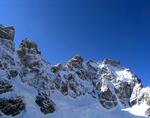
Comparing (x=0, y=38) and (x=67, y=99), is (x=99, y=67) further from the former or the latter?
(x=0, y=38)

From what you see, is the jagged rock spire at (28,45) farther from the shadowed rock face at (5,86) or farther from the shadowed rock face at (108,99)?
the shadowed rock face at (108,99)

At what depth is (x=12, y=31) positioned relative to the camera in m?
112

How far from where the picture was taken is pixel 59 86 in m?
118

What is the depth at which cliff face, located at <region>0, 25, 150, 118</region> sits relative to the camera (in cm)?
8756

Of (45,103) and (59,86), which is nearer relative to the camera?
(45,103)

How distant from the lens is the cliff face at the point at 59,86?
3447 inches

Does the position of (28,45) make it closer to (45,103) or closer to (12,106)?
(45,103)

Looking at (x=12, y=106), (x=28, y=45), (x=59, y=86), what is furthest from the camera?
(x=28, y=45)

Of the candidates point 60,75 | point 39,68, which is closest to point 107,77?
point 60,75

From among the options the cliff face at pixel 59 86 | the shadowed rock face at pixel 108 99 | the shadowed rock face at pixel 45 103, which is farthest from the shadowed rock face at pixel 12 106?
the shadowed rock face at pixel 108 99

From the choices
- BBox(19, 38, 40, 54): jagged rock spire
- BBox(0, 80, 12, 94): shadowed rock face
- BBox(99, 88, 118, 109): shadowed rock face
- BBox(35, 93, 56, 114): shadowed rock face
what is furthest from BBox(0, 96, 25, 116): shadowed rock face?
BBox(99, 88, 118, 109): shadowed rock face

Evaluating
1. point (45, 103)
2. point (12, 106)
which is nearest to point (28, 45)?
point (45, 103)

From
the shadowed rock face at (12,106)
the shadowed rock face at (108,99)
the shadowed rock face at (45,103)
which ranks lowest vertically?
the shadowed rock face at (12,106)

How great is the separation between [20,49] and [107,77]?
170 feet
